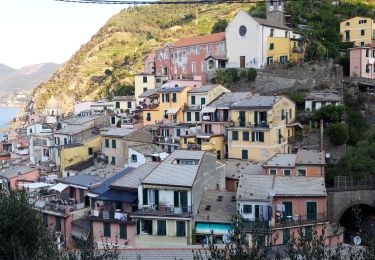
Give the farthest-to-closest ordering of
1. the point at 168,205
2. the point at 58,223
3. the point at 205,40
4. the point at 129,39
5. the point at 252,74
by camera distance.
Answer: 1. the point at 129,39
2. the point at 205,40
3. the point at 252,74
4. the point at 58,223
5. the point at 168,205

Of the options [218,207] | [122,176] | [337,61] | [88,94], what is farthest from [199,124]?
[88,94]

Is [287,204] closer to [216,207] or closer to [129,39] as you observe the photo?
[216,207]

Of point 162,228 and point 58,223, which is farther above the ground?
point 162,228

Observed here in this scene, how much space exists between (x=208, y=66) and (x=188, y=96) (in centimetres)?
997

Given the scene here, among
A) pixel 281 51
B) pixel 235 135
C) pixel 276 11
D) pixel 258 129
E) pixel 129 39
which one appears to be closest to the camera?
pixel 258 129

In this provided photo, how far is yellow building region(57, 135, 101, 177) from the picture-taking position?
3597 cm

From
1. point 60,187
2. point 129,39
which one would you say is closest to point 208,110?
point 60,187

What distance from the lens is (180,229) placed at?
23750 millimetres

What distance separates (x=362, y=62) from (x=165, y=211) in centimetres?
2702

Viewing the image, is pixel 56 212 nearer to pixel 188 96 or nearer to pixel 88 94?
pixel 188 96

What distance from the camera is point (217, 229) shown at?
23.5 m

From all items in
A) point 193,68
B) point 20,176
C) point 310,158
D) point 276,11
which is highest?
point 276,11

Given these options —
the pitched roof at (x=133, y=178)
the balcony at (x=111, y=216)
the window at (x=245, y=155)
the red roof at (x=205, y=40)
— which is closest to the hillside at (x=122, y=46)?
the red roof at (x=205, y=40)

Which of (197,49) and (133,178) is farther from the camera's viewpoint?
(197,49)
